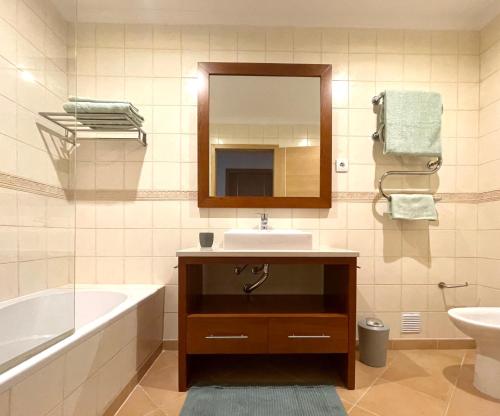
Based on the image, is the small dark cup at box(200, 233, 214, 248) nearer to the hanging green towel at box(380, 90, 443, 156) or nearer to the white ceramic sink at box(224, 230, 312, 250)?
the white ceramic sink at box(224, 230, 312, 250)

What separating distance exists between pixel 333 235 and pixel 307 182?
1.35 ft

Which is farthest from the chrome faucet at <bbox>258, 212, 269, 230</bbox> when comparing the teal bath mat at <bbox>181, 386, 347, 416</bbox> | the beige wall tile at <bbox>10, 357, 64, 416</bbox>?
the beige wall tile at <bbox>10, 357, 64, 416</bbox>

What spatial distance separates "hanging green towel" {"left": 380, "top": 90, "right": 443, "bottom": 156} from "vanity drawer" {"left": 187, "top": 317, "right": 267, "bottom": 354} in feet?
4.59

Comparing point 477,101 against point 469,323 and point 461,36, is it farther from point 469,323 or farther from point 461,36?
point 469,323

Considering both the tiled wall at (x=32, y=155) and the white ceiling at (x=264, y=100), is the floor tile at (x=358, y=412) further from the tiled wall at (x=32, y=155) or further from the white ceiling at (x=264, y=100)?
the white ceiling at (x=264, y=100)

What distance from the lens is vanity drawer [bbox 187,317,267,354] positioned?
1564 millimetres

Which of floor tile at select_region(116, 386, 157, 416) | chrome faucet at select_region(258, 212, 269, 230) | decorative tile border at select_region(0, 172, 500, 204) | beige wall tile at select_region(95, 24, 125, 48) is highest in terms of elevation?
beige wall tile at select_region(95, 24, 125, 48)

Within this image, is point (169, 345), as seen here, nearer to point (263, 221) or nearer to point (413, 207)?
point (263, 221)

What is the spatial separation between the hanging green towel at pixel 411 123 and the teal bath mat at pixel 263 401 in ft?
4.93

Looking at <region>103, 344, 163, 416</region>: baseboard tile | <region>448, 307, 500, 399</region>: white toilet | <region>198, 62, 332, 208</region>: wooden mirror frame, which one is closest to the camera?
<region>103, 344, 163, 416</region>: baseboard tile

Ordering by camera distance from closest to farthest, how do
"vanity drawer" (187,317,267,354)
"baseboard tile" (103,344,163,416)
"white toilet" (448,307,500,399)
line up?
1. "baseboard tile" (103,344,163,416)
2. "white toilet" (448,307,500,399)
3. "vanity drawer" (187,317,267,354)

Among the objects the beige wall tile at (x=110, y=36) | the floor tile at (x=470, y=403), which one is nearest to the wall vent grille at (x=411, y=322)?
the floor tile at (x=470, y=403)

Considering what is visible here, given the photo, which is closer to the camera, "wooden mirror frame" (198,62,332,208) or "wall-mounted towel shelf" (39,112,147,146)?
"wall-mounted towel shelf" (39,112,147,146)

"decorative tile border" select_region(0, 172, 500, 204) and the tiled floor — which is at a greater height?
"decorative tile border" select_region(0, 172, 500, 204)
